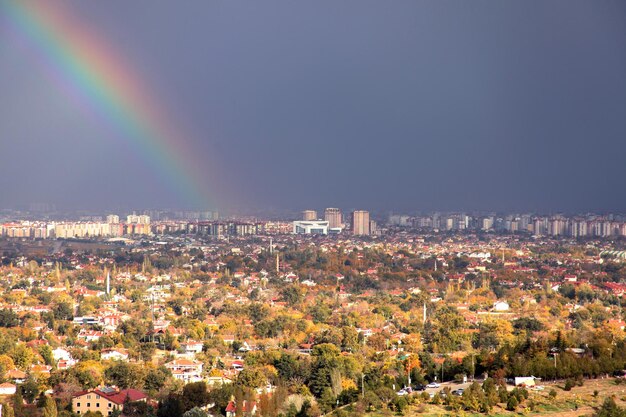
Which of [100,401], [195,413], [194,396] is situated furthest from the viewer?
[100,401]

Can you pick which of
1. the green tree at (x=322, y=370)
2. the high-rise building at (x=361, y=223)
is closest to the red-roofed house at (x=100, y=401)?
the green tree at (x=322, y=370)

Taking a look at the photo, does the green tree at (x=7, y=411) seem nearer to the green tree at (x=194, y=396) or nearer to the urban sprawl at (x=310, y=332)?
the urban sprawl at (x=310, y=332)

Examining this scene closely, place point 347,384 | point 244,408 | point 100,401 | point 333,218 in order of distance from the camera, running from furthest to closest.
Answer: point 333,218 → point 347,384 → point 100,401 → point 244,408

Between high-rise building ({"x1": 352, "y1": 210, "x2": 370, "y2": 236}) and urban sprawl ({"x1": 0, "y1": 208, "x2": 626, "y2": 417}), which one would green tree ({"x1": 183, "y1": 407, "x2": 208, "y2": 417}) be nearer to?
urban sprawl ({"x1": 0, "y1": 208, "x2": 626, "y2": 417})

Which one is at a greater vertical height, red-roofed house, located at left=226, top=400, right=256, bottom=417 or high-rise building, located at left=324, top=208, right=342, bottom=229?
high-rise building, located at left=324, top=208, right=342, bottom=229


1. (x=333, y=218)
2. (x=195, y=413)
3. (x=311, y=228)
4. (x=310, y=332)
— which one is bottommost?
(x=195, y=413)

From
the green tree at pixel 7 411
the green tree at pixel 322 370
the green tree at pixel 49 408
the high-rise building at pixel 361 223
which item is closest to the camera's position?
the green tree at pixel 7 411

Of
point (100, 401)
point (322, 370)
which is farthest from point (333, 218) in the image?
point (100, 401)

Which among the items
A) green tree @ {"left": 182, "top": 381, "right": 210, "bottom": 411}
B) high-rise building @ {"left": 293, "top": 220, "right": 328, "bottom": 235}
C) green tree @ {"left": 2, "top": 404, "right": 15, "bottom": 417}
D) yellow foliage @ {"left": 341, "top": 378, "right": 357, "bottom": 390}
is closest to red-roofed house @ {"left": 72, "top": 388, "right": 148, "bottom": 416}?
green tree @ {"left": 182, "top": 381, "right": 210, "bottom": 411}

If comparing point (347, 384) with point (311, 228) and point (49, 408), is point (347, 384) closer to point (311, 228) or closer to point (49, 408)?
point (49, 408)

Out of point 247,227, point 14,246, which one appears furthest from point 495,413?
point 247,227

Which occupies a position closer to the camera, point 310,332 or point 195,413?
point 195,413

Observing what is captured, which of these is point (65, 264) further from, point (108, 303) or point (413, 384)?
point (413, 384)
